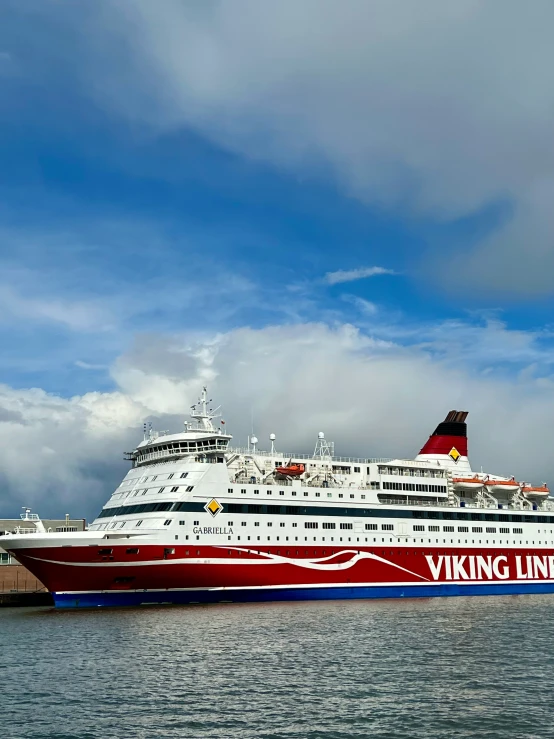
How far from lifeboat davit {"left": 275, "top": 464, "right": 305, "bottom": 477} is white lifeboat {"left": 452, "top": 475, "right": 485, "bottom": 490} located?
14.7 m

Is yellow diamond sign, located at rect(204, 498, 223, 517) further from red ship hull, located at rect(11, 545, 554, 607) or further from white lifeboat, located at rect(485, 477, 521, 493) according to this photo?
white lifeboat, located at rect(485, 477, 521, 493)

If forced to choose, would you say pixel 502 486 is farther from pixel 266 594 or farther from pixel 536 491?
pixel 266 594

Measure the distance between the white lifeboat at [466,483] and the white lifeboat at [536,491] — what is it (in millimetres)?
5502

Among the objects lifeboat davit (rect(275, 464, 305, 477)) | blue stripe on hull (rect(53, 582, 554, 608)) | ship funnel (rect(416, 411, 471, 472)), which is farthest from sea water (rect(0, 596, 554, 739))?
ship funnel (rect(416, 411, 471, 472))

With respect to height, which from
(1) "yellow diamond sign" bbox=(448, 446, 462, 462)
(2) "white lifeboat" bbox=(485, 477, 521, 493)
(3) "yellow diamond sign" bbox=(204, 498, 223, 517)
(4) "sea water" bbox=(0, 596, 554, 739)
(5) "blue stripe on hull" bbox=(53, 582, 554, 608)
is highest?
(1) "yellow diamond sign" bbox=(448, 446, 462, 462)

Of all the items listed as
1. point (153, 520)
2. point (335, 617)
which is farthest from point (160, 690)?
point (153, 520)

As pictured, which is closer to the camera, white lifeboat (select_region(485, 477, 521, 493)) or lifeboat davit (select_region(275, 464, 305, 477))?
lifeboat davit (select_region(275, 464, 305, 477))

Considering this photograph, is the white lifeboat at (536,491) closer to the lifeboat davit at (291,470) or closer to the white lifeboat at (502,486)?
the white lifeboat at (502,486)

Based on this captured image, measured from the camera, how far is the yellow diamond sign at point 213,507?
4919cm

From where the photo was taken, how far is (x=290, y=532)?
2034 inches

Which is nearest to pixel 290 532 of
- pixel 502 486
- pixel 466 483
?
pixel 466 483

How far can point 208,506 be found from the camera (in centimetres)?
4922

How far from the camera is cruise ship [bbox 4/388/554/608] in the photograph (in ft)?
152

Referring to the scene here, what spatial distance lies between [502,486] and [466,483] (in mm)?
3850
